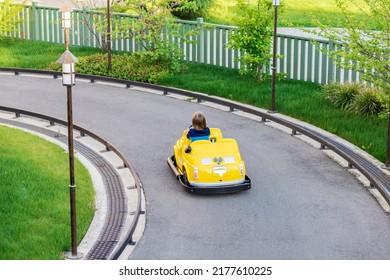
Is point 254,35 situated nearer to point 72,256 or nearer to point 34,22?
point 34,22

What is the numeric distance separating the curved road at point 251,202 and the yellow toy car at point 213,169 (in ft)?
0.65

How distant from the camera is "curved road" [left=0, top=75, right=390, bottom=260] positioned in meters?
12.4

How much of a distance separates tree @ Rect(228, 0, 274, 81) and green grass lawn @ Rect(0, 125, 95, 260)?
23.5 ft

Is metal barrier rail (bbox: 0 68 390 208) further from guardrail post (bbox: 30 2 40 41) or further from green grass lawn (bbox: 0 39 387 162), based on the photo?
guardrail post (bbox: 30 2 40 41)

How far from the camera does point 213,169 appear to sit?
47.6 feet

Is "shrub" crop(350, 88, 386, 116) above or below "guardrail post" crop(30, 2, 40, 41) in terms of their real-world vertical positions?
below

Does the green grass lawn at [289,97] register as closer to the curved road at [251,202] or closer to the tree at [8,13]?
the curved road at [251,202]

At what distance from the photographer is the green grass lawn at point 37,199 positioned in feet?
39.5

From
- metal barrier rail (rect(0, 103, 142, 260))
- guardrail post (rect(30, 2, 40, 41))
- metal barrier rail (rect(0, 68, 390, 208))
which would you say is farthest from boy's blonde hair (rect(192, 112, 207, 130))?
guardrail post (rect(30, 2, 40, 41))

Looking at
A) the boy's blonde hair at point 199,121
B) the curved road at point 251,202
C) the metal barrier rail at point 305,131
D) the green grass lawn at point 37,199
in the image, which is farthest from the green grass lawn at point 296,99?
the green grass lawn at point 37,199

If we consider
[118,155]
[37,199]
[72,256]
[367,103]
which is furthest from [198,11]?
[72,256]

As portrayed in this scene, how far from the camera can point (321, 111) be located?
65.0 ft

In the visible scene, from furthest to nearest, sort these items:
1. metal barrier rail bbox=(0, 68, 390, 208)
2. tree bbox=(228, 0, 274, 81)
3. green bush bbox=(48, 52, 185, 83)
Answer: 1. green bush bbox=(48, 52, 185, 83)
2. tree bbox=(228, 0, 274, 81)
3. metal barrier rail bbox=(0, 68, 390, 208)

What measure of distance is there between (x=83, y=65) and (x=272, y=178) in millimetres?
10780
